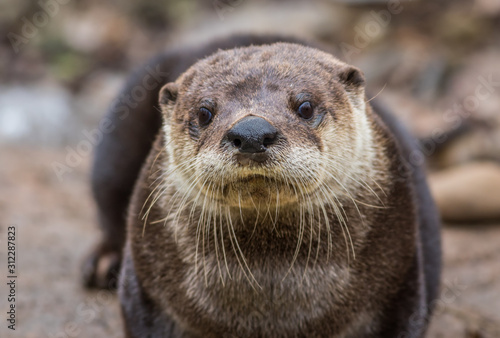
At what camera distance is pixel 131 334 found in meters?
3.56

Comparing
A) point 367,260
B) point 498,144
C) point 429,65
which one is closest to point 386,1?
point 429,65

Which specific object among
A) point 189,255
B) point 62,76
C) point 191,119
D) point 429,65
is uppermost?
point 429,65

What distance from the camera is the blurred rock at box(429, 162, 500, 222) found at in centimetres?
667

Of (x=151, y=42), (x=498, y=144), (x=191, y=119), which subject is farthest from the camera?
(x=151, y=42)

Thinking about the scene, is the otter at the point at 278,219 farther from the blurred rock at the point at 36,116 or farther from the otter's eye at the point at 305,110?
the blurred rock at the point at 36,116

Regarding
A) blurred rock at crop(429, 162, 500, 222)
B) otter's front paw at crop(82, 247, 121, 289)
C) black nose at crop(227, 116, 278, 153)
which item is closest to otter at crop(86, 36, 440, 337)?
black nose at crop(227, 116, 278, 153)

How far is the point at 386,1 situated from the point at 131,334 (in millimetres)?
9668

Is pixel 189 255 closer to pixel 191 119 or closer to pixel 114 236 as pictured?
pixel 191 119

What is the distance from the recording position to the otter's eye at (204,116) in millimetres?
3113

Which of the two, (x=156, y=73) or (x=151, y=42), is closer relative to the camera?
(x=156, y=73)

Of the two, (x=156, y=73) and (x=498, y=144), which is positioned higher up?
(x=498, y=144)

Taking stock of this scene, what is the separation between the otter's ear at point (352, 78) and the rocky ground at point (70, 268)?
185 centimetres

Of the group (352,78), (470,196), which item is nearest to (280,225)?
(352,78)

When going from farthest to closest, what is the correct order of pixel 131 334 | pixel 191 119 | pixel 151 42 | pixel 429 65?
pixel 151 42, pixel 429 65, pixel 131 334, pixel 191 119
